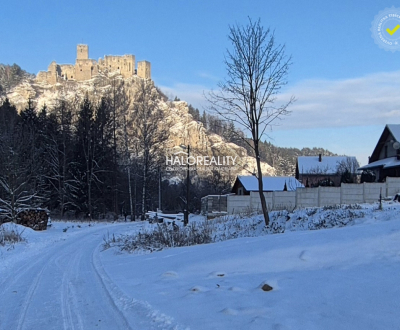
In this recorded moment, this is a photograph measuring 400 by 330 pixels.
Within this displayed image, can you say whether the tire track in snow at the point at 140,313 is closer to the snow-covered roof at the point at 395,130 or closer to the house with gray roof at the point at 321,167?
the snow-covered roof at the point at 395,130

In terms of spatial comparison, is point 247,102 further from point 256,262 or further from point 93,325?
point 93,325

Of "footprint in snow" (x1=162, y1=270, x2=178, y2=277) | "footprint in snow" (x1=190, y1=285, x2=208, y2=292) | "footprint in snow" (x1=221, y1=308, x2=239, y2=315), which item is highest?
"footprint in snow" (x1=221, y1=308, x2=239, y2=315)

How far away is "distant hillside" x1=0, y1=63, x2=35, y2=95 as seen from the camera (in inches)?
6211

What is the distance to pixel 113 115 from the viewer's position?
45438mm

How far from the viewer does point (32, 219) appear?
26203 mm

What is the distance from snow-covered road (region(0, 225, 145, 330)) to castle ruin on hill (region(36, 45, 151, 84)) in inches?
5856

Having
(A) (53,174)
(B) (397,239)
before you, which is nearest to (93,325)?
(B) (397,239)

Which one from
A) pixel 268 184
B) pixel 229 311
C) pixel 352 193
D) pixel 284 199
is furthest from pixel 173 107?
pixel 229 311

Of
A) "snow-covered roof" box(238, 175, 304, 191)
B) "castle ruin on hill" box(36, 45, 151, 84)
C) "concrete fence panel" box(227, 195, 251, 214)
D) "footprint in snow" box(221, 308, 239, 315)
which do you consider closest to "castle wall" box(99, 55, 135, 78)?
"castle ruin on hill" box(36, 45, 151, 84)

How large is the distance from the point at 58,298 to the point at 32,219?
21540mm

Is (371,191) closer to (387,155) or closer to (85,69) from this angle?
(387,155)

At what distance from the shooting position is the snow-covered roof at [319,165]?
5452cm

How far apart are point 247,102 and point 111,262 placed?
9248mm

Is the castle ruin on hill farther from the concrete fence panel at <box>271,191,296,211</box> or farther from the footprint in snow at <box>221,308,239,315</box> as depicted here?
the footprint in snow at <box>221,308,239,315</box>
